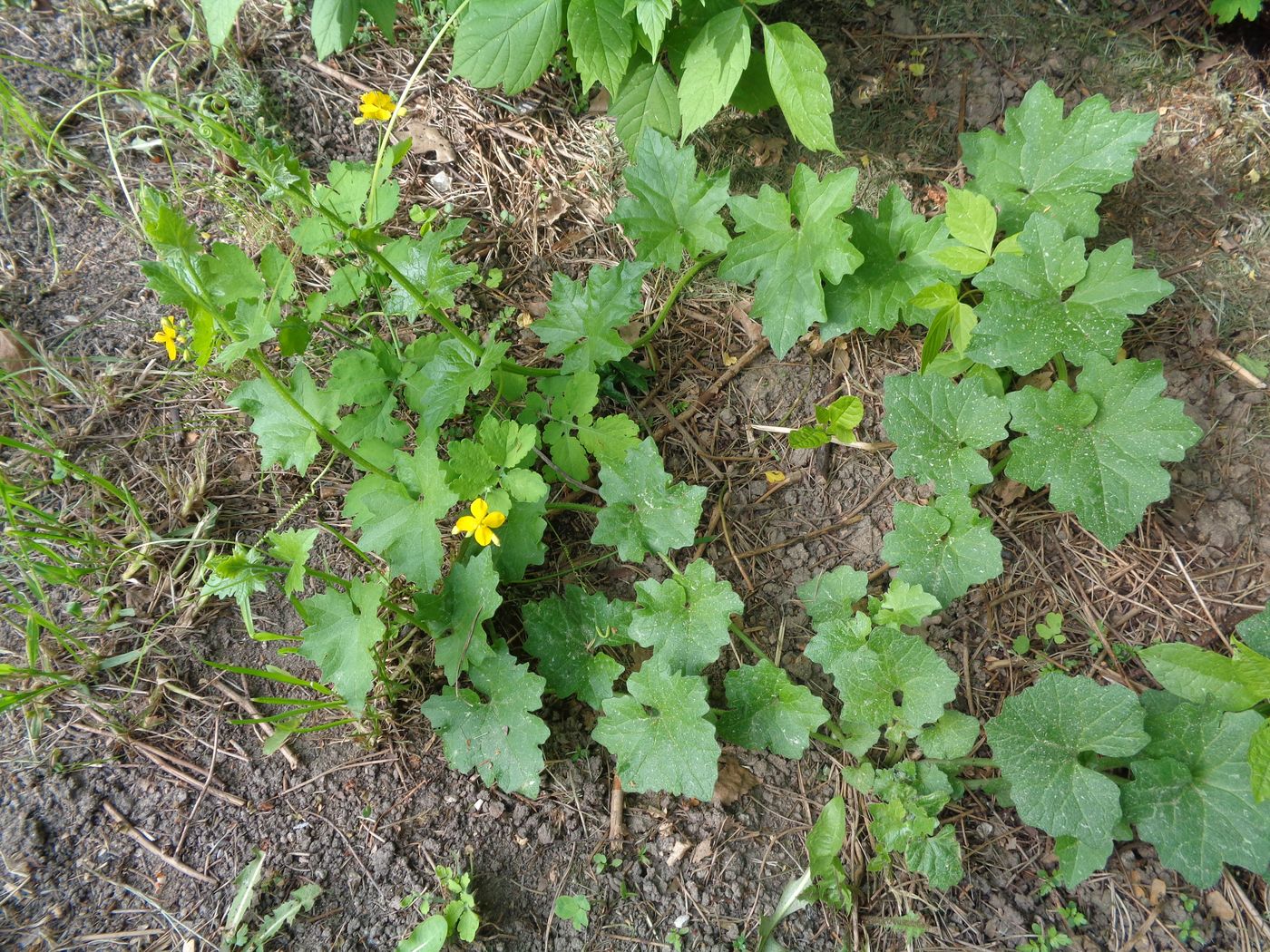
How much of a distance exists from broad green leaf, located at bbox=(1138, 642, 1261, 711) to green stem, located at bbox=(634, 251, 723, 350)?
5.22ft

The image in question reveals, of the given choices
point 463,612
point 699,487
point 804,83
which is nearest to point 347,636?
point 463,612

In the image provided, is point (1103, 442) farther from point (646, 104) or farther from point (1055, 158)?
point (646, 104)

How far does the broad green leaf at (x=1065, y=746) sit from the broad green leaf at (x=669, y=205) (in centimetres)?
148

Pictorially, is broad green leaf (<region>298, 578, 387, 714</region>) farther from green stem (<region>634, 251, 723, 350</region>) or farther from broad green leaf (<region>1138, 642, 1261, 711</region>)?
broad green leaf (<region>1138, 642, 1261, 711</region>)

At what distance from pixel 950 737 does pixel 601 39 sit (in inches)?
80.3

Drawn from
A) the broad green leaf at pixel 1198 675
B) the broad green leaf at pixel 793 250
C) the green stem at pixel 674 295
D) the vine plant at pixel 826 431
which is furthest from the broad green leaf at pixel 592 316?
the broad green leaf at pixel 1198 675

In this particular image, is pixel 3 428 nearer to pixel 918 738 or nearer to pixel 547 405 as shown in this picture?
pixel 547 405

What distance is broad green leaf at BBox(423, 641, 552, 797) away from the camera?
1.93 metres

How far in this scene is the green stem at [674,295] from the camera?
7.54 feet

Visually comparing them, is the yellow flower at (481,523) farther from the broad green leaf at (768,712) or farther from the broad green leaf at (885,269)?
the broad green leaf at (885,269)

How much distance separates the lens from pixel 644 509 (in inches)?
82.3

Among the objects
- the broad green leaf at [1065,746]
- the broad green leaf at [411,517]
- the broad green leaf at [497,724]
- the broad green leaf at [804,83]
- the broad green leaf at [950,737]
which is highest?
the broad green leaf at [804,83]

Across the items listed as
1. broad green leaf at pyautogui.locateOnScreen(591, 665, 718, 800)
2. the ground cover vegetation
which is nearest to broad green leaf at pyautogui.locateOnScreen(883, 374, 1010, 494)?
the ground cover vegetation

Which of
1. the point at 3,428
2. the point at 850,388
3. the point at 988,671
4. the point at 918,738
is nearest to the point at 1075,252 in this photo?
the point at 850,388
